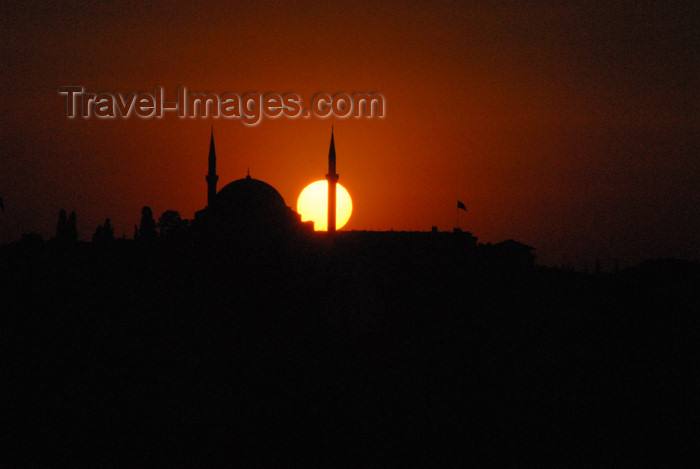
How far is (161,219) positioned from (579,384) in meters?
33.3

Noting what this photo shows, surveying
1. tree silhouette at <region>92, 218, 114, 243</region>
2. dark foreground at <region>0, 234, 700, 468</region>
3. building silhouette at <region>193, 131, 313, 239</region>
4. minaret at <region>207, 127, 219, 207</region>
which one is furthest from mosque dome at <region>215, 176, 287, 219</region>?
tree silhouette at <region>92, 218, 114, 243</region>

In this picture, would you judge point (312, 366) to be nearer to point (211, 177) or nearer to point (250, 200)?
point (250, 200)

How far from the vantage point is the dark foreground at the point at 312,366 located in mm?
17484

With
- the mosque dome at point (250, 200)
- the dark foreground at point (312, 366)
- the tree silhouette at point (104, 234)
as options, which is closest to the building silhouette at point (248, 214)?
the mosque dome at point (250, 200)

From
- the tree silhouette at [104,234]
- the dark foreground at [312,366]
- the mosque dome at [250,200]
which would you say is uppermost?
the mosque dome at [250,200]

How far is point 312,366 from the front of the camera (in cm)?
2205

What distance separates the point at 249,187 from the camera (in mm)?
33719

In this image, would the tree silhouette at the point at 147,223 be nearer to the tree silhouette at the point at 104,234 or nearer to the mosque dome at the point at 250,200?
the tree silhouette at the point at 104,234

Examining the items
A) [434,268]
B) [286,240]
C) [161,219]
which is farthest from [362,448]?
[161,219]

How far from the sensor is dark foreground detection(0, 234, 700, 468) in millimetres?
17484

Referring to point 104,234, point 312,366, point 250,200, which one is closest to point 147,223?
point 104,234

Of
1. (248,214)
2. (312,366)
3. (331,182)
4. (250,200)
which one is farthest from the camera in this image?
(331,182)

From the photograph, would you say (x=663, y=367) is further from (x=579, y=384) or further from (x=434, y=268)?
(x=434, y=268)

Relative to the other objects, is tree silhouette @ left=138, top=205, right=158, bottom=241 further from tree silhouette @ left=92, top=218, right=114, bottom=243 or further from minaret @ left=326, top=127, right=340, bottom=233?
minaret @ left=326, top=127, right=340, bottom=233
